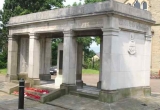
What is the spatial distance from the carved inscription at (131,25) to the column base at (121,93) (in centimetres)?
291

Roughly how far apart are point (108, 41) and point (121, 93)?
2453mm

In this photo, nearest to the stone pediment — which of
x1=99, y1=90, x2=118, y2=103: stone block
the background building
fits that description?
x1=99, y1=90, x2=118, y2=103: stone block

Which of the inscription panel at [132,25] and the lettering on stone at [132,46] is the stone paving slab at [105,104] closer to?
the lettering on stone at [132,46]

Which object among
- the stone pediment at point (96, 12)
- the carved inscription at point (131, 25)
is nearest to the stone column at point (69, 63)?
the stone pediment at point (96, 12)

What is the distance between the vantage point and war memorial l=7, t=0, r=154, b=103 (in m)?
10.4

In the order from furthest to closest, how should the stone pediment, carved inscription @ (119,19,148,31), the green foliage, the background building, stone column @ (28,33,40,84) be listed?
1. the green foliage
2. the background building
3. stone column @ (28,33,40,84)
4. carved inscription @ (119,19,148,31)
5. the stone pediment

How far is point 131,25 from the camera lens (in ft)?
37.2

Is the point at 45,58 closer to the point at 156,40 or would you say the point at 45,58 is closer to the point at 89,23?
the point at 89,23

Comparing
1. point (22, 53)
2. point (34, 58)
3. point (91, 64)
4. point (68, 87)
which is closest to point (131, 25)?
point (68, 87)

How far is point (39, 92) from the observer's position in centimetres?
1248

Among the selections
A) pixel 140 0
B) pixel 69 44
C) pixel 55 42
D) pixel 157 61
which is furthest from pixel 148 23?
pixel 55 42

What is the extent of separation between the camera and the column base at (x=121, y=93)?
1023 centimetres

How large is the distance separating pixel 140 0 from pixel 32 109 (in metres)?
25.1

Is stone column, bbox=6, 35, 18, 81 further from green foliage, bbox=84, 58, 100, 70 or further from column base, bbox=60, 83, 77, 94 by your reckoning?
green foliage, bbox=84, 58, 100, 70
